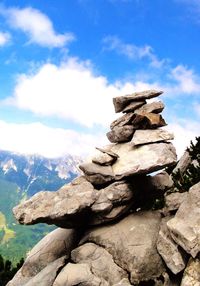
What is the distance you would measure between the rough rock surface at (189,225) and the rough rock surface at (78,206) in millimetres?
4749

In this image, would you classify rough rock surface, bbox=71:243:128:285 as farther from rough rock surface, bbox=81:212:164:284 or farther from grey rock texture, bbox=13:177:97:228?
grey rock texture, bbox=13:177:97:228

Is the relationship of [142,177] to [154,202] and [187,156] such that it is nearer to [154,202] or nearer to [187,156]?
[154,202]

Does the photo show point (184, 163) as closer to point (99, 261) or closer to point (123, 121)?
point (123, 121)

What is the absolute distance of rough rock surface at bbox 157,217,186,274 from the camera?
21609mm

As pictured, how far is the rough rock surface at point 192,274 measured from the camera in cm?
2020

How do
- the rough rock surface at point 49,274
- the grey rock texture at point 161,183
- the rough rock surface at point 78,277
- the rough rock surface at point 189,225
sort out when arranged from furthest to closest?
the grey rock texture at point 161,183, the rough rock surface at point 49,274, the rough rock surface at point 78,277, the rough rock surface at point 189,225

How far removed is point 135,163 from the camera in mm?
26797

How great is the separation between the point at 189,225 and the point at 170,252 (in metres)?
2.38

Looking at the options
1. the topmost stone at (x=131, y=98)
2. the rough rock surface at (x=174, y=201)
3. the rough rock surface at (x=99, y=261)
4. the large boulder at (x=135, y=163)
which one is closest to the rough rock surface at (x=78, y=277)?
the rough rock surface at (x=99, y=261)

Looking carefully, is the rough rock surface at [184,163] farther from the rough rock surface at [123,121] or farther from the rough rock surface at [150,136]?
the rough rock surface at [123,121]

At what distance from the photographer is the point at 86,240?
27062 millimetres

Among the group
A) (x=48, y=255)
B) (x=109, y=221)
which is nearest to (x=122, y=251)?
(x=109, y=221)

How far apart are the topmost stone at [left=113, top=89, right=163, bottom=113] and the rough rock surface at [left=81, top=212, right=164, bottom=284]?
8.69 meters

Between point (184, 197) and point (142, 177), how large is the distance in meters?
4.84
